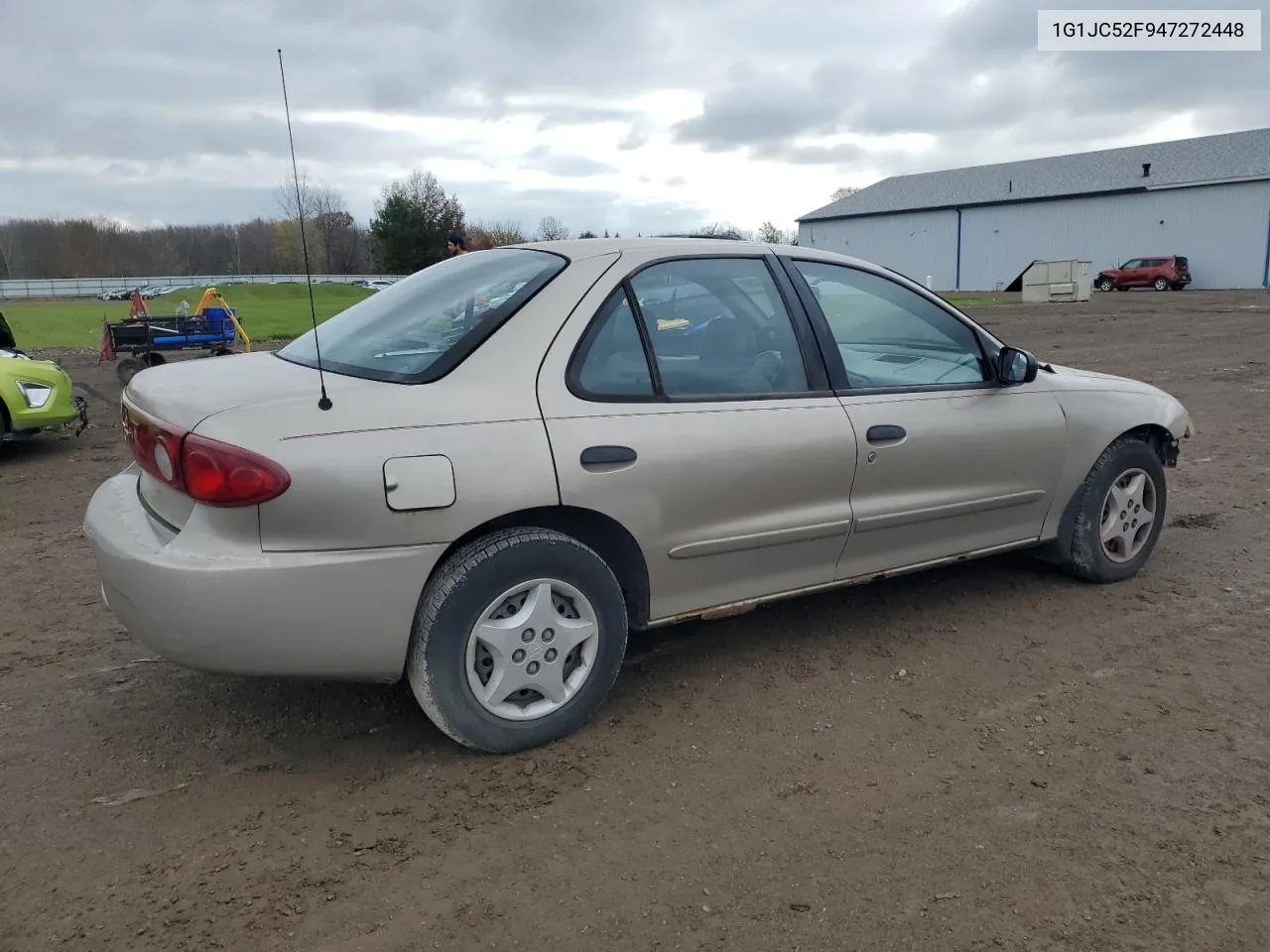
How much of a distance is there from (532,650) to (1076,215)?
5533 centimetres

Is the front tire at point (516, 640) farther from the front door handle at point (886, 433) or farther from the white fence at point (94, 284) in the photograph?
the white fence at point (94, 284)

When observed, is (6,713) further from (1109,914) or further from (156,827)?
(1109,914)

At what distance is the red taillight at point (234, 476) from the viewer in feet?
8.38

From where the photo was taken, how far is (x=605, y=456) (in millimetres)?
2986

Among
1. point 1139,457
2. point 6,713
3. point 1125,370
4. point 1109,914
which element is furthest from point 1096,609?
point 1125,370

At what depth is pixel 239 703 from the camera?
342cm

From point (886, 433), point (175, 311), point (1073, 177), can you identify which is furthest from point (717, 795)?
point (1073, 177)

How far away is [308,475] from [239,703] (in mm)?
1294

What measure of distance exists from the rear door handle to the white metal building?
50.1 m

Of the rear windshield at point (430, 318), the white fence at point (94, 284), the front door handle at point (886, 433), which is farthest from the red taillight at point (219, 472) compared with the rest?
the white fence at point (94, 284)

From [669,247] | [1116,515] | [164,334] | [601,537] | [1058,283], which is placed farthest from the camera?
[1058,283]

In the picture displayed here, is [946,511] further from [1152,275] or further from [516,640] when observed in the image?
[1152,275]

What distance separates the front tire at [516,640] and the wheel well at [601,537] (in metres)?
0.04

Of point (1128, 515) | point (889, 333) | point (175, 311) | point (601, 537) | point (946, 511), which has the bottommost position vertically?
point (1128, 515)
